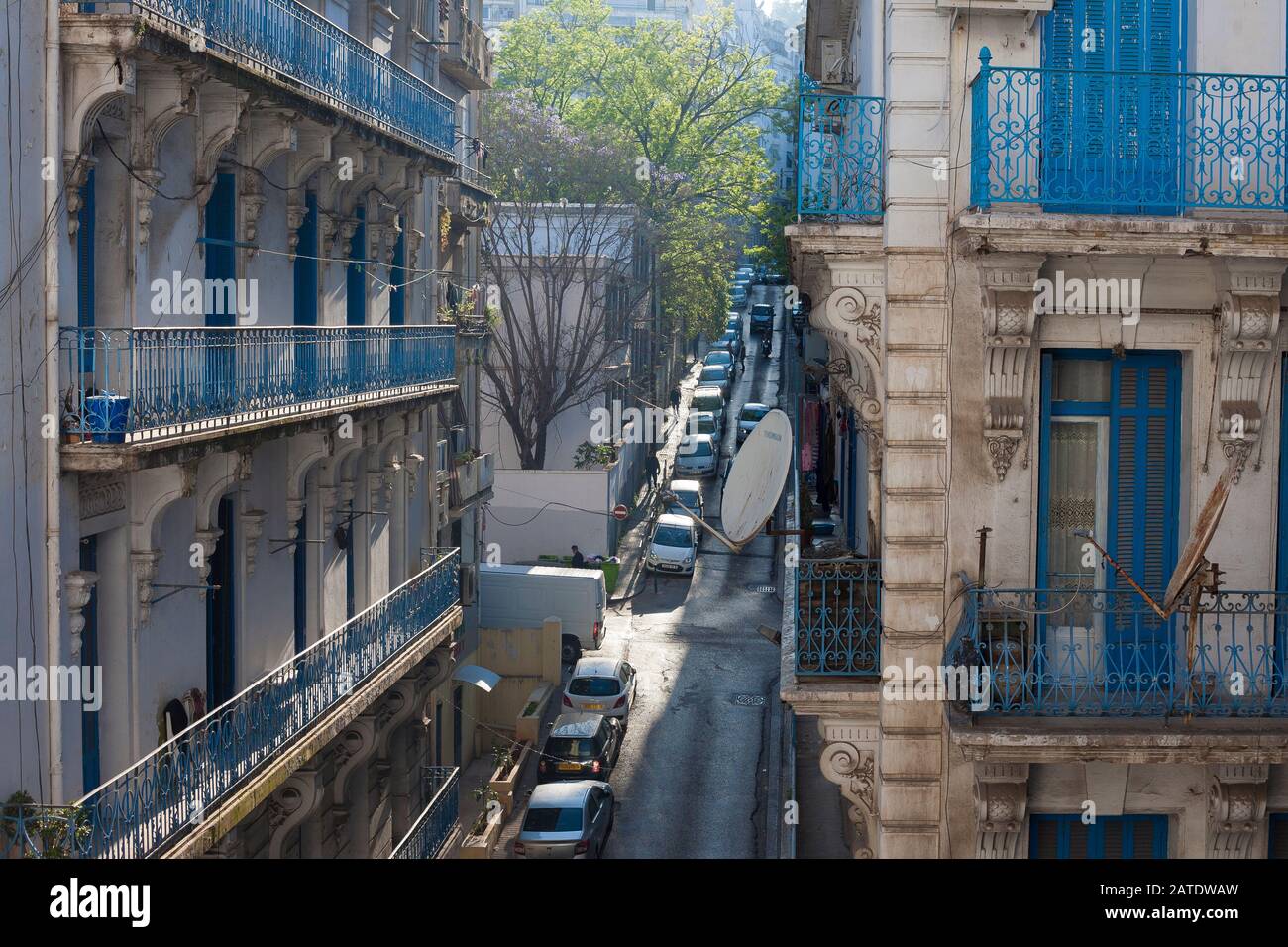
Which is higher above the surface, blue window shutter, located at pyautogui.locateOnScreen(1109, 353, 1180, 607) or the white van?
blue window shutter, located at pyautogui.locateOnScreen(1109, 353, 1180, 607)

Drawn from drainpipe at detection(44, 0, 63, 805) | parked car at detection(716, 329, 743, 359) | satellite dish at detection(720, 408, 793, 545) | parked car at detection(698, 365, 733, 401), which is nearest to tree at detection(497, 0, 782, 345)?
parked car at detection(698, 365, 733, 401)

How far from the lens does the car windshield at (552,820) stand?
97.4 feet

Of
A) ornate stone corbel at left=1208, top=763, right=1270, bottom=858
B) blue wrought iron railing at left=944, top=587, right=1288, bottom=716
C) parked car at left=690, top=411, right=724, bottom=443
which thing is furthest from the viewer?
parked car at left=690, top=411, right=724, bottom=443

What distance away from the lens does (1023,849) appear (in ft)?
43.5

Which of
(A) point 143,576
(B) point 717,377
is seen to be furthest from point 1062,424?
(B) point 717,377

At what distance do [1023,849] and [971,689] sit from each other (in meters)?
1.94

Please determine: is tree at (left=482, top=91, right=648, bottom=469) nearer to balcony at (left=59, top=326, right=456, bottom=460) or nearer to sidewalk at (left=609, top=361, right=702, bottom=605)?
sidewalk at (left=609, top=361, right=702, bottom=605)

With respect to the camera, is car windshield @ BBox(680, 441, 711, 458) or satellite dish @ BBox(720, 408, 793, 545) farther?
car windshield @ BBox(680, 441, 711, 458)

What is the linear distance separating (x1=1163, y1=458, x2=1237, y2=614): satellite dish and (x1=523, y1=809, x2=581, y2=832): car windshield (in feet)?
64.0

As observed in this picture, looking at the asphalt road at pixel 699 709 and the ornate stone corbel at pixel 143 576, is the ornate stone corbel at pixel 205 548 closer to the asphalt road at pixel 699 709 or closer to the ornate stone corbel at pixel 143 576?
the ornate stone corbel at pixel 143 576

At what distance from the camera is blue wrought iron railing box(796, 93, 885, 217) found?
13.7 m

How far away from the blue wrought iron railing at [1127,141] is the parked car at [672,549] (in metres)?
40.1

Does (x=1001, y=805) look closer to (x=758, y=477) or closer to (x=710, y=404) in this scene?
(x=758, y=477)
